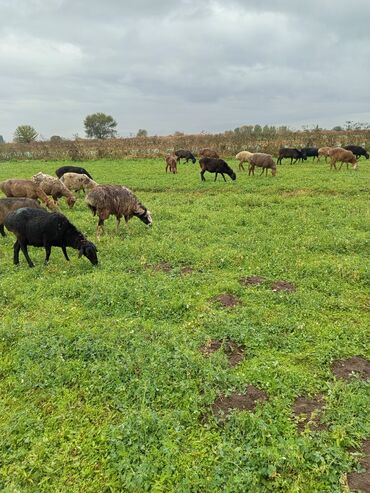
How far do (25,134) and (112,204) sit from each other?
53413 millimetres

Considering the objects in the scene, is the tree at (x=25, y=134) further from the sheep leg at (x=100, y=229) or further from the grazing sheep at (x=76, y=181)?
the sheep leg at (x=100, y=229)

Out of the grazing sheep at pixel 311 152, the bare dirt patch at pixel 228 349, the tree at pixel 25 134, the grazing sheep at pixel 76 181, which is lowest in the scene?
the bare dirt patch at pixel 228 349

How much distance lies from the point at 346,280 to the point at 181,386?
5.15 m

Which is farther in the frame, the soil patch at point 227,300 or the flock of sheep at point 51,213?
the flock of sheep at point 51,213

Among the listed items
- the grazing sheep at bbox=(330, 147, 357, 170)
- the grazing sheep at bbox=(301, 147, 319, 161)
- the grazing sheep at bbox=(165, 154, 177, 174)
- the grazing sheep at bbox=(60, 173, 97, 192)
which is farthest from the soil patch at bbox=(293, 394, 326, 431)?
the grazing sheep at bbox=(301, 147, 319, 161)

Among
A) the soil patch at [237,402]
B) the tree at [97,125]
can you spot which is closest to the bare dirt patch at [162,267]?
the soil patch at [237,402]

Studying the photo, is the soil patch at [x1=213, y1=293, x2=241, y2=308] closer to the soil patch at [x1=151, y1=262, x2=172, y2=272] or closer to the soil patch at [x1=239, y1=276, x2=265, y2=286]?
the soil patch at [x1=239, y1=276, x2=265, y2=286]

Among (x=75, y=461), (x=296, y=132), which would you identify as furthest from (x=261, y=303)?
(x=296, y=132)

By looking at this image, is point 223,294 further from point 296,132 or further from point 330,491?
point 296,132

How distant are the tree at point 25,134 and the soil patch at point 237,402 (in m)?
59.4

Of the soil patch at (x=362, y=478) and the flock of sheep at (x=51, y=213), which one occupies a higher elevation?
the flock of sheep at (x=51, y=213)

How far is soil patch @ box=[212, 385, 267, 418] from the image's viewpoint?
15.4ft

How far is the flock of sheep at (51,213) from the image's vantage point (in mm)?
9227

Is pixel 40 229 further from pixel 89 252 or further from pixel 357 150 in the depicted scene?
pixel 357 150
